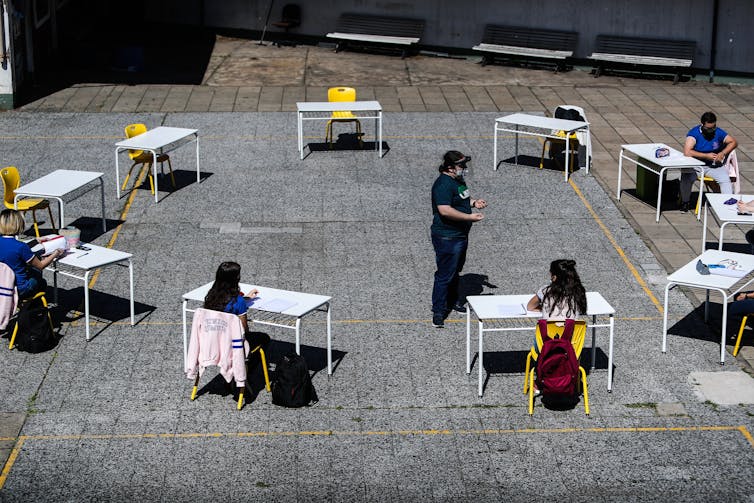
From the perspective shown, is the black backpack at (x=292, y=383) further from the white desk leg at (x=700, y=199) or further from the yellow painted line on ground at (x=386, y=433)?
the white desk leg at (x=700, y=199)

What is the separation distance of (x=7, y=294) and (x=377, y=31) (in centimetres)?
1850

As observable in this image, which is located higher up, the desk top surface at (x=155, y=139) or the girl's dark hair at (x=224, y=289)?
the desk top surface at (x=155, y=139)

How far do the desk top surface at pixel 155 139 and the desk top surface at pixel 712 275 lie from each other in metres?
8.25

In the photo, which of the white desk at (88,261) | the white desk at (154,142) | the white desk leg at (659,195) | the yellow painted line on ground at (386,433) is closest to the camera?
the yellow painted line on ground at (386,433)

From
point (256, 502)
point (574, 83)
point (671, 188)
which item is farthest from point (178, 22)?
point (256, 502)

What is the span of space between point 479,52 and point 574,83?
10.8ft

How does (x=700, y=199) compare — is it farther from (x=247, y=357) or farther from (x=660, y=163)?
(x=247, y=357)

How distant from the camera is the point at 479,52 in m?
27.7

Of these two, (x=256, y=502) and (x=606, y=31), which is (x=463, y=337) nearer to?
(x=256, y=502)

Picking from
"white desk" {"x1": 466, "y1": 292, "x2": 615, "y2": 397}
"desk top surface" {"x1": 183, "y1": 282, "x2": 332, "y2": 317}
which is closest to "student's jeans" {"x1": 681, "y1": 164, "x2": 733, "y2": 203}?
"white desk" {"x1": 466, "y1": 292, "x2": 615, "y2": 397}

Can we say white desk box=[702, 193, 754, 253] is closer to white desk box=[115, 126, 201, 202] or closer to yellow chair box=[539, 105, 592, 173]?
yellow chair box=[539, 105, 592, 173]

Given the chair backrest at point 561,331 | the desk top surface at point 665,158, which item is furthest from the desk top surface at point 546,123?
the chair backrest at point 561,331

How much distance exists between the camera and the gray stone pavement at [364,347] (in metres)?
9.48

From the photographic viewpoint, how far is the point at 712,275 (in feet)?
38.2
